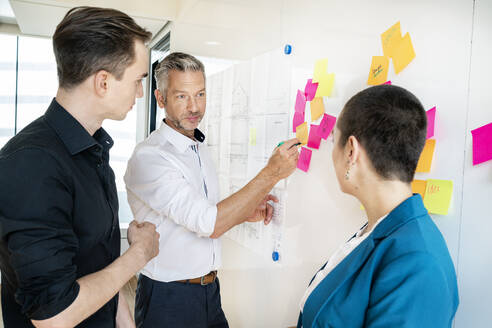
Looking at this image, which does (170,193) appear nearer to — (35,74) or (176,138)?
(176,138)

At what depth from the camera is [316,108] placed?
1.55 meters

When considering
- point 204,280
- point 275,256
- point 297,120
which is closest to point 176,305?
point 204,280

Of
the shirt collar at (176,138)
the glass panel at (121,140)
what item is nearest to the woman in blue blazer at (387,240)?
the shirt collar at (176,138)

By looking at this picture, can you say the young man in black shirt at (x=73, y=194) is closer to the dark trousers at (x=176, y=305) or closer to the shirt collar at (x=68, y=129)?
the shirt collar at (x=68, y=129)

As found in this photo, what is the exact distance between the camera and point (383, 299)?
79 centimetres

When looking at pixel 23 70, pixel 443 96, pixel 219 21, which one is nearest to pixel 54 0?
pixel 23 70

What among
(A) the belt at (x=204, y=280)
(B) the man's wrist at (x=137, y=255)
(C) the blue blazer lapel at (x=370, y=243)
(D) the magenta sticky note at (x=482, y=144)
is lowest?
(A) the belt at (x=204, y=280)

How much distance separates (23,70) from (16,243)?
3135 mm

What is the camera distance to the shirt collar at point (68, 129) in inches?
40.4

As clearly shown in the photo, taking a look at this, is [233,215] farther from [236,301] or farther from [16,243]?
[236,301]

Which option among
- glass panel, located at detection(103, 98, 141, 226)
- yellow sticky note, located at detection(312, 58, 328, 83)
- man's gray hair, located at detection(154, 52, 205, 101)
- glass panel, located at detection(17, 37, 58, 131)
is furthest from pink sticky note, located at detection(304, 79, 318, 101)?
glass panel, located at detection(17, 37, 58, 131)

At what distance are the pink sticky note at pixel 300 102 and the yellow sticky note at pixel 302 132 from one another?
6cm

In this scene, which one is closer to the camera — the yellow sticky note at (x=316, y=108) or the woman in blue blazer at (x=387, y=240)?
the woman in blue blazer at (x=387, y=240)

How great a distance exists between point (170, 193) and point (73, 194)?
0.60m
